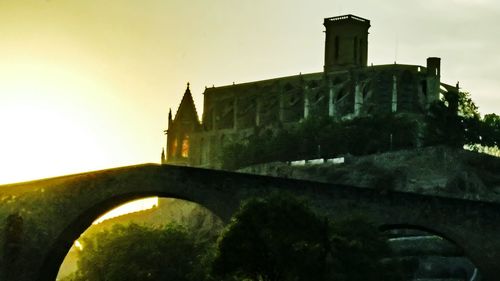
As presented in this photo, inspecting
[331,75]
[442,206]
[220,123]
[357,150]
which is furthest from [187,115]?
[442,206]

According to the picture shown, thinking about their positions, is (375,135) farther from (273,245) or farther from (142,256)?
(273,245)

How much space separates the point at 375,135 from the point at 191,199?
77.1m

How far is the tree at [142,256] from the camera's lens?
10200 cm

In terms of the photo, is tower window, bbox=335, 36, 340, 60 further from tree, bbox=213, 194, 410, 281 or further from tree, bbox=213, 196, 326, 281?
tree, bbox=213, 196, 326, 281

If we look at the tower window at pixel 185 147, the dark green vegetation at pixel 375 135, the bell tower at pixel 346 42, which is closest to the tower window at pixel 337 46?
the bell tower at pixel 346 42

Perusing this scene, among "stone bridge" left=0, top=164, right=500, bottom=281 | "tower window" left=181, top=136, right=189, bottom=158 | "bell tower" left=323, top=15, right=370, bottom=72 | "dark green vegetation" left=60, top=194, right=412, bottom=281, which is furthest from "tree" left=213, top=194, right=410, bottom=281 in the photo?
"tower window" left=181, top=136, right=189, bottom=158

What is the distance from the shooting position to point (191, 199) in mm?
74688

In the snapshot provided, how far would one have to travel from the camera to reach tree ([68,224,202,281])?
102m

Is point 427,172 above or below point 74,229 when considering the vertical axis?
above

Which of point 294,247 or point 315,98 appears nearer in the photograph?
point 294,247

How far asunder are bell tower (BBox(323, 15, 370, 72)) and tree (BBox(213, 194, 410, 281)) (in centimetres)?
9855

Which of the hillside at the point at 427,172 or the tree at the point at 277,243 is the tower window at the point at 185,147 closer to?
the hillside at the point at 427,172

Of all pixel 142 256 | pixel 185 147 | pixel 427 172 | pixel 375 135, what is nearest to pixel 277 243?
pixel 142 256

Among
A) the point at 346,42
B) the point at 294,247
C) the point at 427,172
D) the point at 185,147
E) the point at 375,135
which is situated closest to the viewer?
the point at 294,247
